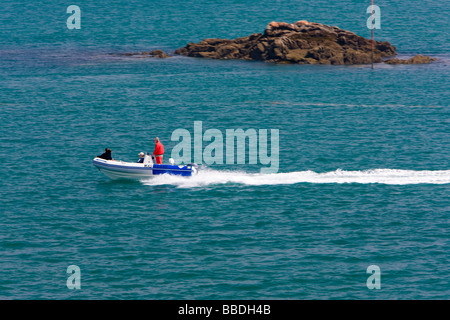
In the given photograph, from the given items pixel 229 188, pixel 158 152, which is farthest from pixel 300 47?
pixel 229 188

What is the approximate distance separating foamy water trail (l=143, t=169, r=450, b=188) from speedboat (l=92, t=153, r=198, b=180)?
54 centimetres

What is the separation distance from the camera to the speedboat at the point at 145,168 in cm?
5678

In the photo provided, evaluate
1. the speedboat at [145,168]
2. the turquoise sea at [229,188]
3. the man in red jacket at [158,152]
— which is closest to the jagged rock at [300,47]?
the turquoise sea at [229,188]

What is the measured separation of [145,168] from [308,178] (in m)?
13.0

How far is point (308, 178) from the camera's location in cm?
5841

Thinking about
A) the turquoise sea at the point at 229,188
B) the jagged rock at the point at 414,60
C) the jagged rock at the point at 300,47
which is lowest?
the turquoise sea at the point at 229,188

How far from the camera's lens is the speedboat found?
2235 inches

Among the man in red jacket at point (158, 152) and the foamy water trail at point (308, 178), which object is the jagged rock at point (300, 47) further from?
the man in red jacket at point (158, 152)

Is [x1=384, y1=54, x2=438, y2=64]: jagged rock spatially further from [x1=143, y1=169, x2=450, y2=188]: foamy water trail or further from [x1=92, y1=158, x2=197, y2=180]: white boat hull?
[x1=92, y1=158, x2=197, y2=180]: white boat hull

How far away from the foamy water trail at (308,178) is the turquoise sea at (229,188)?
0.17 m

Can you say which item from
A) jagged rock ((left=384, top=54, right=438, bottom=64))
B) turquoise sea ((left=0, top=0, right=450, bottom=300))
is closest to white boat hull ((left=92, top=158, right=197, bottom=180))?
turquoise sea ((left=0, top=0, right=450, bottom=300))

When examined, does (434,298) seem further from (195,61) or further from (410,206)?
(195,61)

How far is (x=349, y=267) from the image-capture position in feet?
140

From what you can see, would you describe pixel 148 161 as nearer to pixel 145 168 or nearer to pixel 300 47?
pixel 145 168
